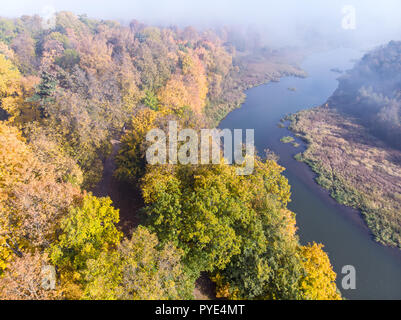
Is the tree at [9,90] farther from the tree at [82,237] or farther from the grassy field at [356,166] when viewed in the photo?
the grassy field at [356,166]

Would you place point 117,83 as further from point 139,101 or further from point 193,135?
point 193,135

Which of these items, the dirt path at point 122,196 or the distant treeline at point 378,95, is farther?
the distant treeline at point 378,95

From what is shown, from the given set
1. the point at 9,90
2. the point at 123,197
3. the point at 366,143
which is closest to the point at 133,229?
the point at 123,197

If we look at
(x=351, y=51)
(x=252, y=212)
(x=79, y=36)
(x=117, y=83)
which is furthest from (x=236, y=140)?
(x=351, y=51)

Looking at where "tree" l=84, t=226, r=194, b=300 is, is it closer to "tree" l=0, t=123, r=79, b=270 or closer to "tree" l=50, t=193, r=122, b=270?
"tree" l=50, t=193, r=122, b=270

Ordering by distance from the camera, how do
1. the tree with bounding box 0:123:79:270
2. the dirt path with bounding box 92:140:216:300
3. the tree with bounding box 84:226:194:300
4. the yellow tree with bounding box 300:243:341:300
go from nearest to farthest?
the tree with bounding box 84:226:194:300 < the tree with bounding box 0:123:79:270 < the yellow tree with bounding box 300:243:341:300 < the dirt path with bounding box 92:140:216:300

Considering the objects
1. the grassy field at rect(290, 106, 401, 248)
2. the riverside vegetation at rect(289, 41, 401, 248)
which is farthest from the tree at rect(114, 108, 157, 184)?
the riverside vegetation at rect(289, 41, 401, 248)

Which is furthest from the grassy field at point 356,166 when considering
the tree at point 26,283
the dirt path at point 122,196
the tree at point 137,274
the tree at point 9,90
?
the tree at point 9,90
